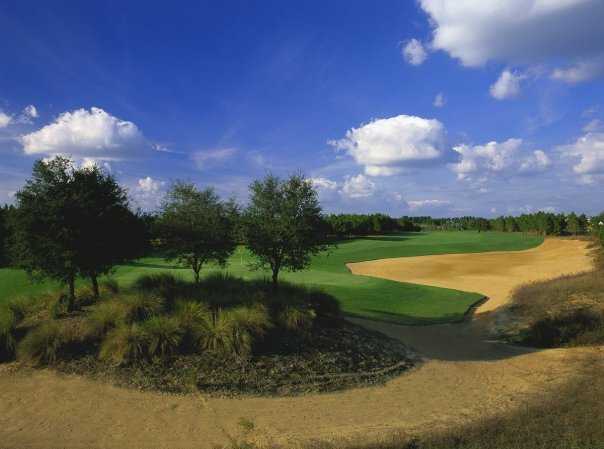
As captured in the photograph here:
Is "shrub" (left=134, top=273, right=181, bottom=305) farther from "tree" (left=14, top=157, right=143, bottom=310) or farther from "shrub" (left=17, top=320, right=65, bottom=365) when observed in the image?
"shrub" (left=17, top=320, right=65, bottom=365)

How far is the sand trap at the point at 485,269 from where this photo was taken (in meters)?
29.6

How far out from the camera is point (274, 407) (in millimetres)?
9906

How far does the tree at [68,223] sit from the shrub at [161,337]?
4177 mm

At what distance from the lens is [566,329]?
1686 cm

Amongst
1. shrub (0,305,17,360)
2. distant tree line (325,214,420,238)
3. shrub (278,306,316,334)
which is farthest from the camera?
distant tree line (325,214,420,238)

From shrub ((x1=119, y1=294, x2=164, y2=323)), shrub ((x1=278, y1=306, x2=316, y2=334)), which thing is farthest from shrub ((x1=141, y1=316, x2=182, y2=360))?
shrub ((x1=278, y1=306, x2=316, y2=334))

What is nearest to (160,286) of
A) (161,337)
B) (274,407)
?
(161,337)

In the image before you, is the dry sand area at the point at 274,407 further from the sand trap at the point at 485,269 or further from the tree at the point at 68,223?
the sand trap at the point at 485,269

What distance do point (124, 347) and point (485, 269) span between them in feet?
115

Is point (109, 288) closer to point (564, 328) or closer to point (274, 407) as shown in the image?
point (274, 407)

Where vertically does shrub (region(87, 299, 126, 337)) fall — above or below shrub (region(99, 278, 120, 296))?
below

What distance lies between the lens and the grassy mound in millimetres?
11141

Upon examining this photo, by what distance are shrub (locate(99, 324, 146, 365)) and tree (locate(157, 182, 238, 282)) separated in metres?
6.57

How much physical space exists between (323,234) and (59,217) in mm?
10646
